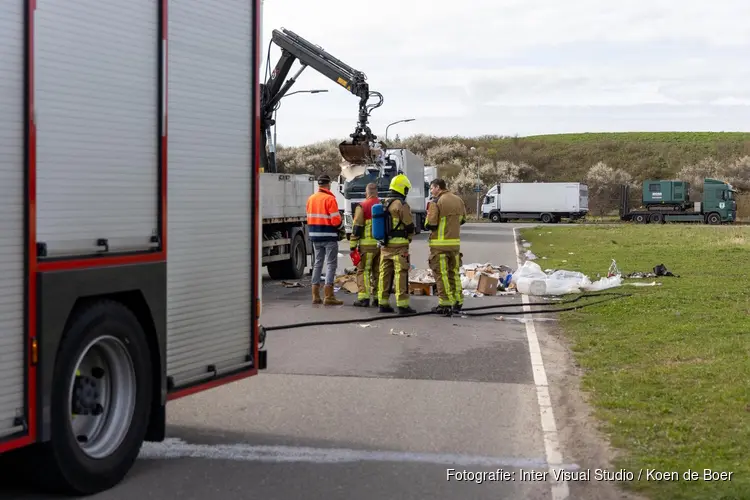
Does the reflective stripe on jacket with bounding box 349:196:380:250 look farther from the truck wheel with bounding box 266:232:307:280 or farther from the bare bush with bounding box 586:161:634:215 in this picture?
the bare bush with bounding box 586:161:634:215

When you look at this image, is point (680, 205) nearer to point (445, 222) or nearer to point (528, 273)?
point (528, 273)

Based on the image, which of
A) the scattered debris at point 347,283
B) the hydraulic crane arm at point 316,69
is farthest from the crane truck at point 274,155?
the scattered debris at point 347,283

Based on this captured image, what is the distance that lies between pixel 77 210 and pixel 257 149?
220 centimetres

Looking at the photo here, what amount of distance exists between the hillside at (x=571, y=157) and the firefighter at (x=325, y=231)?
254 feet

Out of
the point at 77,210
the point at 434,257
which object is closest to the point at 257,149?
the point at 77,210

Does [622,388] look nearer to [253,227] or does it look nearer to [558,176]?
[253,227]

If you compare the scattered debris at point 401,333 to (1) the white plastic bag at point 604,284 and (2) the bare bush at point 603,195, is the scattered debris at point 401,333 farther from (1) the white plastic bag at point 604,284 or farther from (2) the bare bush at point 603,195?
(2) the bare bush at point 603,195

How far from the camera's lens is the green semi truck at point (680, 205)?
2581 inches

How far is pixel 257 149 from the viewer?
7023 millimetres

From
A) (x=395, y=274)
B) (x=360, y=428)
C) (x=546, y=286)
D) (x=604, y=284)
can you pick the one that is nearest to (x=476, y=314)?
(x=395, y=274)

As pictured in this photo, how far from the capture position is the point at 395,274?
14.3 m

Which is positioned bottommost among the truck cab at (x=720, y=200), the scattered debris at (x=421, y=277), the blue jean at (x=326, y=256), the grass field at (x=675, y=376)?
the grass field at (x=675, y=376)

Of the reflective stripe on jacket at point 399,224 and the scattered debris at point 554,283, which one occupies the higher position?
the reflective stripe on jacket at point 399,224

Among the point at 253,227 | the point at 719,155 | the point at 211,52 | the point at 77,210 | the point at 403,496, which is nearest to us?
the point at 77,210
